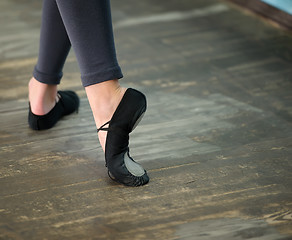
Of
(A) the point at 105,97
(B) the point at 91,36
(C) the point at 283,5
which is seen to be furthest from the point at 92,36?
(C) the point at 283,5

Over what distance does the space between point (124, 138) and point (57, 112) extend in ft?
1.12

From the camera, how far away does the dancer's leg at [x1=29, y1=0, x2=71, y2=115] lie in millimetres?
1256

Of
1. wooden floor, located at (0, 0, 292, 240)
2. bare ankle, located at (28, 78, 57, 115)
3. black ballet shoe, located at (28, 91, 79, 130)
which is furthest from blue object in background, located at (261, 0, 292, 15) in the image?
bare ankle, located at (28, 78, 57, 115)

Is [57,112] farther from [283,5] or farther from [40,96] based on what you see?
[283,5]

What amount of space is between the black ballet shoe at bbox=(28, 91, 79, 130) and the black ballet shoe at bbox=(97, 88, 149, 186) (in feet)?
0.93

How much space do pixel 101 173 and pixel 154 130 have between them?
0.24 meters

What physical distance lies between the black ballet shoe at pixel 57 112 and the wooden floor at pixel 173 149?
19 mm

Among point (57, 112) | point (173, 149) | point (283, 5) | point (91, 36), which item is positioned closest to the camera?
point (91, 36)

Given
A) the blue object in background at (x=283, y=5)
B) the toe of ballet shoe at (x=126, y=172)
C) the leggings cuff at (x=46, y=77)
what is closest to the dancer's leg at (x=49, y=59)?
the leggings cuff at (x=46, y=77)

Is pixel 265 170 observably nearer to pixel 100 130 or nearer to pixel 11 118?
pixel 100 130

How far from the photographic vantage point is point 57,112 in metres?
1.40

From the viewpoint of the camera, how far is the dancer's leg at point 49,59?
1.26 metres

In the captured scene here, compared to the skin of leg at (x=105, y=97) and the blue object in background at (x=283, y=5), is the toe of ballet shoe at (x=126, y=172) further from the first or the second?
the blue object in background at (x=283, y=5)

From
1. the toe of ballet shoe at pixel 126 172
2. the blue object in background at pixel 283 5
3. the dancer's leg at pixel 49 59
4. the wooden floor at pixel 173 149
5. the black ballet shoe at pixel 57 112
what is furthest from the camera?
the blue object in background at pixel 283 5
